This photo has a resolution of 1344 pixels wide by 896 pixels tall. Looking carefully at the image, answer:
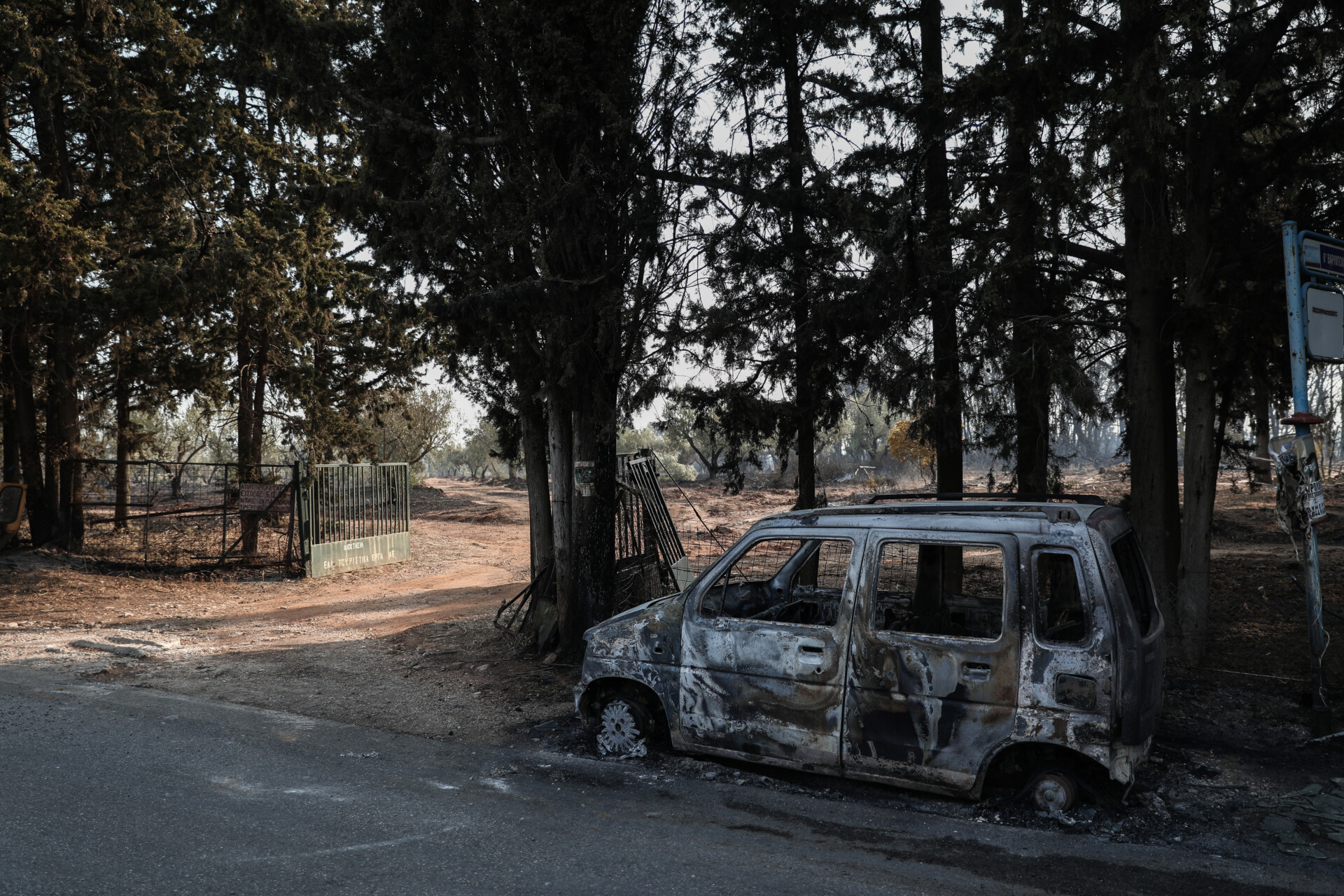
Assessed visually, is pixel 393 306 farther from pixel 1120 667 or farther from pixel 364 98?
pixel 1120 667

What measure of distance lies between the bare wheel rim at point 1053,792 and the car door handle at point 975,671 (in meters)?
0.65

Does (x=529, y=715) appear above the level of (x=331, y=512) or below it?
below

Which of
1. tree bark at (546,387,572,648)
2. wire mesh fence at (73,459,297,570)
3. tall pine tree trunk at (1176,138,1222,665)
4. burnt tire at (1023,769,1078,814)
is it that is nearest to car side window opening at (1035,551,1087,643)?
burnt tire at (1023,769,1078,814)

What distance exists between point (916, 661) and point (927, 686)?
0.48ft

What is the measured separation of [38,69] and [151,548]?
969cm

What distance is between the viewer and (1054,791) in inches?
187

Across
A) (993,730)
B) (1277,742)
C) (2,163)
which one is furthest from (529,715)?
(2,163)

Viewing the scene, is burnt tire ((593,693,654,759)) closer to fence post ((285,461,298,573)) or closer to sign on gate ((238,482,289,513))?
fence post ((285,461,298,573))

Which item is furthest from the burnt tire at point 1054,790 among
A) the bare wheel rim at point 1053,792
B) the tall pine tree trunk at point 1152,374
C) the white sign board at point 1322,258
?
the tall pine tree trunk at point 1152,374

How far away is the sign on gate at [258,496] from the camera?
16.7 metres

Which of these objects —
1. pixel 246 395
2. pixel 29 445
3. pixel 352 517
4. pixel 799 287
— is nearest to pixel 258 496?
pixel 352 517

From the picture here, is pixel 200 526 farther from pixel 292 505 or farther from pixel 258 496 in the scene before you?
pixel 292 505

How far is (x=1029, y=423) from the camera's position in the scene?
410 inches

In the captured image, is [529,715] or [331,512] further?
[331,512]
